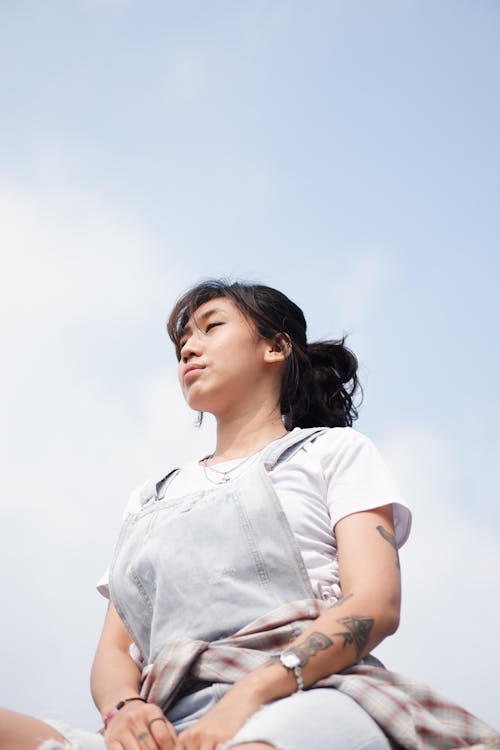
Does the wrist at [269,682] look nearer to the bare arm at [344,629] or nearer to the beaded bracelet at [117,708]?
the bare arm at [344,629]

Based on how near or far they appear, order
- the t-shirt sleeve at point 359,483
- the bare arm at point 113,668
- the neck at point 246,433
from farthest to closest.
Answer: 1. the neck at point 246,433
2. the t-shirt sleeve at point 359,483
3. the bare arm at point 113,668

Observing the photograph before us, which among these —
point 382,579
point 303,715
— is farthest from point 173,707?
point 382,579

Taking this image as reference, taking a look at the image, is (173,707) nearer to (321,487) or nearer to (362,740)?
(362,740)

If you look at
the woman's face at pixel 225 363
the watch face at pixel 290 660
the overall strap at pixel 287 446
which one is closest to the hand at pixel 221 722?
the watch face at pixel 290 660

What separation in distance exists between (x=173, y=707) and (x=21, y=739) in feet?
1.37

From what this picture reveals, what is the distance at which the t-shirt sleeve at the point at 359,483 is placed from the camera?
2.30 m

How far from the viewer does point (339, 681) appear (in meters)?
1.85

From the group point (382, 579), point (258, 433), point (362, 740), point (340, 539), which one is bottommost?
point (362, 740)

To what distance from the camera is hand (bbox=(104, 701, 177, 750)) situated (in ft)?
5.94

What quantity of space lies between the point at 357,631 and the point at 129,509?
113 centimetres

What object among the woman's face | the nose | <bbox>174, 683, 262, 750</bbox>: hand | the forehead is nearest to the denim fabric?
<bbox>174, 683, 262, 750</bbox>: hand

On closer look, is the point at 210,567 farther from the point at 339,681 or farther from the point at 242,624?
the point at 339,681

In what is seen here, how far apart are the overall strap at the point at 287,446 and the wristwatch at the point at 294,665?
0.76 metres

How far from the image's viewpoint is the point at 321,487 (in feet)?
7.90
